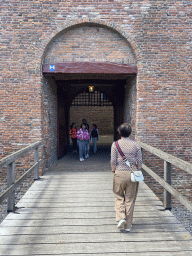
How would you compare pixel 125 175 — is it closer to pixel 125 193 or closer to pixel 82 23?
pixel 125 193

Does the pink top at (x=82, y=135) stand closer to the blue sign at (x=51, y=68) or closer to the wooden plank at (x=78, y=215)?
the blue sign at (x=51, y=68)

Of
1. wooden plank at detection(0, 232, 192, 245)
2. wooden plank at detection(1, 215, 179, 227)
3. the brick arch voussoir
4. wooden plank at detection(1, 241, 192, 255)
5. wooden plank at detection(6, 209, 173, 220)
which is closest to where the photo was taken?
wooden plank at detection(1, 241, 192, 255)

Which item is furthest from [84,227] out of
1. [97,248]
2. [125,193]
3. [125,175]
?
[125,175]

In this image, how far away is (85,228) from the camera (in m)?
3.43

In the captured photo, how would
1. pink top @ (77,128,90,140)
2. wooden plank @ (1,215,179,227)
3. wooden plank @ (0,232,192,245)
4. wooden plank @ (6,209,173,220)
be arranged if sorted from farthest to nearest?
pink top @ (77,128,90,140), wooden plank @ (6,209,173,220), wooden plank @ (1,215,179,227), wooden plank @ (0,232,192,245)

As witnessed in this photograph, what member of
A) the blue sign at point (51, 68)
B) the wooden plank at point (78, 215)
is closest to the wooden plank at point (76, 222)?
the wooden plank at point (78, 215)

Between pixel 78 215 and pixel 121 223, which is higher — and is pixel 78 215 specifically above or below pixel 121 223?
below

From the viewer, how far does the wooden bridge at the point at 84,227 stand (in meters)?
2.90

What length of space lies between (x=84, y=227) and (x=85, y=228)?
0.11 ft

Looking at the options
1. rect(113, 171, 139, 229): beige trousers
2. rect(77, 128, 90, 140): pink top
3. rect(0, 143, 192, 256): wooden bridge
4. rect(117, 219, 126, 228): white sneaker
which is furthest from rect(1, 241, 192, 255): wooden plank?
rect(77, 128, 90, 140): pink top

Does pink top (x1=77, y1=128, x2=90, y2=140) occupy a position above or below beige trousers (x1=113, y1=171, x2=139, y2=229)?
above

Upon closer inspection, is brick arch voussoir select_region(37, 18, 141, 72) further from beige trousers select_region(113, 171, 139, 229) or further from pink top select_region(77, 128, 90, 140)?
beige trousers select_region(113, 171, 139, 229)

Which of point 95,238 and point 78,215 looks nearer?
point 95,238

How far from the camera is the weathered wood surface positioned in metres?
2.90
